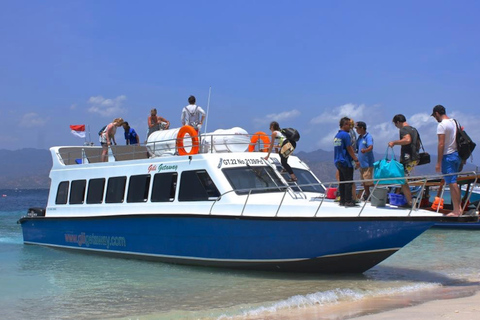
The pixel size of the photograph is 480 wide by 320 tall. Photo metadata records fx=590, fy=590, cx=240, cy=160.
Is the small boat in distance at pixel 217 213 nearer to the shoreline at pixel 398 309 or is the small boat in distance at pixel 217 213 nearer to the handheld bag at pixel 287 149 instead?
the handheld bag at pixel 287 149

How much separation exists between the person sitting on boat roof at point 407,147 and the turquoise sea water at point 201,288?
1.60 meters

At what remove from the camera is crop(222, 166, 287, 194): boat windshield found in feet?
35.1

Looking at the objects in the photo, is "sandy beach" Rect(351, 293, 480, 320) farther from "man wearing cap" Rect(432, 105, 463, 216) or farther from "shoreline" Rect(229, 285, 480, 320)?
"man wearing cap" Rect(432, 105, 463, 216)

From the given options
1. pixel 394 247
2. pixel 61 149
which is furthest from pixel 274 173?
pixel 61 149

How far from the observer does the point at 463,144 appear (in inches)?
348

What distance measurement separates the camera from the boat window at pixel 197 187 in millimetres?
10719

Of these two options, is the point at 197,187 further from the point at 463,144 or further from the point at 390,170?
the point at 463,144

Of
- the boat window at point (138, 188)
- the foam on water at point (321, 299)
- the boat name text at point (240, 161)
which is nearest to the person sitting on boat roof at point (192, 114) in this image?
the boat window at point (138, 188)

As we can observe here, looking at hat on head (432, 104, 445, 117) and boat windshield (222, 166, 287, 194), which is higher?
hat on head (432, 104, 445, 117)

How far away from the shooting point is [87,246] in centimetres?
1323

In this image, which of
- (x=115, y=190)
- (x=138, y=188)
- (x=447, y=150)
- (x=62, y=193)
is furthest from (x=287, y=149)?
(x=62, y=193)

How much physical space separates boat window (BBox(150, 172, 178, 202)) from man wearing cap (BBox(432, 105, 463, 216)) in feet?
16.4

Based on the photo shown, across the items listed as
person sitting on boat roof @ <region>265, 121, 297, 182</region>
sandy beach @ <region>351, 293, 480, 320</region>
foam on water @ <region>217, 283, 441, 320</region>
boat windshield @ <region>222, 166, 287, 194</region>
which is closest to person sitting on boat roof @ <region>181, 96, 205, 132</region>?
person sitting on boat roof @ <region>265, 121, 297, 182</region>

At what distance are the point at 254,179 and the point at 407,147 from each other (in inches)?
115
